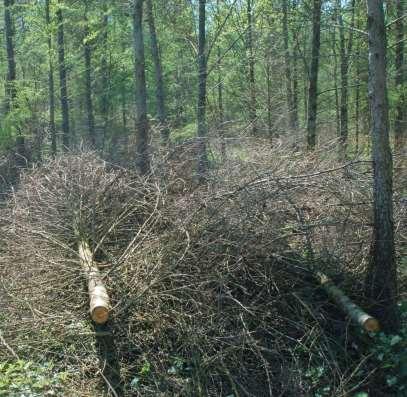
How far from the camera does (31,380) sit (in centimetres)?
478

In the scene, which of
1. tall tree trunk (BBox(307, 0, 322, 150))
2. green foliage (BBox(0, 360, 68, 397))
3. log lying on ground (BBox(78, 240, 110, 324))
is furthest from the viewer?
tall tree trunk (BBox(307, 0, 322, 150))

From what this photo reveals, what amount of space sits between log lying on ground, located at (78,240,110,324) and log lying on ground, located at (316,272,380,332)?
7.69 feet

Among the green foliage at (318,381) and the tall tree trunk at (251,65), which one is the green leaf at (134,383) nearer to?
the green foliage at (318,381)

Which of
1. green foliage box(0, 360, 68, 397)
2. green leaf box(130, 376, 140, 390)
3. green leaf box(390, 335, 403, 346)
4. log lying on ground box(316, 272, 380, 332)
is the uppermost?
log lying on ground box(316, 272, 380, 332)

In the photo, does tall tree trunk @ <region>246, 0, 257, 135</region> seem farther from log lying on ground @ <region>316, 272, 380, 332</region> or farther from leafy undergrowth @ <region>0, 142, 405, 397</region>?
log lying on ground @ <region>316, 272, 380, 332</region>

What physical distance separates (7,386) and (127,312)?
1484mm

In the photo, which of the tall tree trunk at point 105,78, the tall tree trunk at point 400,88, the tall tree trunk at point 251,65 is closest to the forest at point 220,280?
the tall tree trunk at point 400,88

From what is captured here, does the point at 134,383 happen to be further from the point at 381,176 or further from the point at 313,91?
the point at 313,91

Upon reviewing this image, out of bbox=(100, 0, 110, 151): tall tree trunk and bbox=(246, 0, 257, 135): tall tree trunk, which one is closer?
bbox=(246, 0, 257, 135): tall tree trunk

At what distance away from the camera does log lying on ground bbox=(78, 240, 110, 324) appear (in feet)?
17.2

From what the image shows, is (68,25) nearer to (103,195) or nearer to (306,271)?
(103,195)

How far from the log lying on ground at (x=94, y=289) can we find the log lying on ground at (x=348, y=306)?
2345 millimetres

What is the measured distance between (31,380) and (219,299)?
1.91m

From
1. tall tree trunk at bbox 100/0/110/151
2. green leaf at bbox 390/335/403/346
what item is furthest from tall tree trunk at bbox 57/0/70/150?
green leaf at bbox 390/335/403/346
